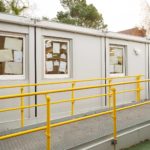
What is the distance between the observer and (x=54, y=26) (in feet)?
23.1

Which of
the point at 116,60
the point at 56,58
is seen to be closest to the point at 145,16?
the point at 116,60

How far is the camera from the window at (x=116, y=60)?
29.5ft

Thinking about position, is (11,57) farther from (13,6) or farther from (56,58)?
(13,6)

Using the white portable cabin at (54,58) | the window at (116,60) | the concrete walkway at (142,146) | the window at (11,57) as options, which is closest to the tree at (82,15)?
the window at (116,60)

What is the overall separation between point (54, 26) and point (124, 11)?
81.8 ft

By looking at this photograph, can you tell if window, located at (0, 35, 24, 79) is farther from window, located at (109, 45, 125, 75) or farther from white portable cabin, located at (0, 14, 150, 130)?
window, located at (109, 45, 125, 75)

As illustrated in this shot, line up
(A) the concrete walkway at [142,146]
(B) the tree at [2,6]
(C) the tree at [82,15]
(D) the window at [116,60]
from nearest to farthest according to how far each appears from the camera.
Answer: (A) the concrete walkway at [142,146], (D) the window at [116,60], (B) the tree at [2,6], (C) the tree at [82,15]

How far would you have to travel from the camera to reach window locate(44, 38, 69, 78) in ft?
23.7

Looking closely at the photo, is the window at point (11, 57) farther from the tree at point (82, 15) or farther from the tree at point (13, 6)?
the tree at point (82, 15)

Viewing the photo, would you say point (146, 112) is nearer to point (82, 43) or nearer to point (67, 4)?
point (82, 43)

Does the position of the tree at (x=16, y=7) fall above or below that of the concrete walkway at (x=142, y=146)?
above

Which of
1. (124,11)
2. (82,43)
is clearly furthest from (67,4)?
(82,43)

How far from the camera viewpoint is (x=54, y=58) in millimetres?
7457

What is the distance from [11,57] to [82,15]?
85.2ft
